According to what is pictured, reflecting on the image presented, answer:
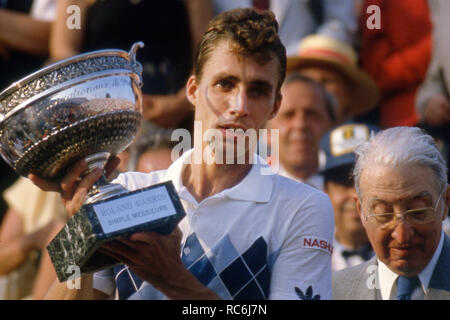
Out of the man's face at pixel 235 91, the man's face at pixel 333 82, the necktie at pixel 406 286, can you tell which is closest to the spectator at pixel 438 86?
the man's face at pixel 333 82

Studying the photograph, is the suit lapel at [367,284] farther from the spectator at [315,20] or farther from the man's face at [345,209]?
the spectator at [315,20]

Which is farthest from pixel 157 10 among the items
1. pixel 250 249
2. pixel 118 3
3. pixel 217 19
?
pixel 250 249

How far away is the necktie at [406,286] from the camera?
2.54m

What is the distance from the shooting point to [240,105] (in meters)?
2.53

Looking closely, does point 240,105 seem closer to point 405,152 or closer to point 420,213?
point 405,152

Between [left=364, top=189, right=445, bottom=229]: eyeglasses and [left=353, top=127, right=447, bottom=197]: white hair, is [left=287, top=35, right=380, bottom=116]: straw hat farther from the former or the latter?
[left=364, top=189, right=445, bottom=229]: eyeglasses

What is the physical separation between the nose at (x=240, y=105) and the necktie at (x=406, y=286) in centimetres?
69

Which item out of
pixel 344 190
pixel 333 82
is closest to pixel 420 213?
pixel 344 190

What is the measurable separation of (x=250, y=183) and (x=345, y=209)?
1262mm

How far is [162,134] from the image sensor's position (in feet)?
12.1

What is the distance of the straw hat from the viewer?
414 centimetres

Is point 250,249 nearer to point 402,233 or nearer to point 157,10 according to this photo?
point 402,233

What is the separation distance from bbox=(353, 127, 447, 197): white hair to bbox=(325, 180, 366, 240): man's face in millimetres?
1090

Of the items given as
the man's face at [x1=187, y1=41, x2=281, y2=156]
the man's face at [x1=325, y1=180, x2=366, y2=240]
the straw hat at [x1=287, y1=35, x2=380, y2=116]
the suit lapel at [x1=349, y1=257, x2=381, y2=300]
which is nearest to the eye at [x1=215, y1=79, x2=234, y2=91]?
the man's face at [x1=187, y1=41, x2=281, y2=156]
